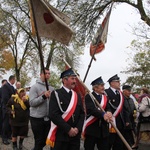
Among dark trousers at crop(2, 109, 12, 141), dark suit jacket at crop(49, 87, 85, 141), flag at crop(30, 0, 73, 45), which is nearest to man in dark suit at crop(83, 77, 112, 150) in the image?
dark suit jacket at crop(49, 87, 85, 141)

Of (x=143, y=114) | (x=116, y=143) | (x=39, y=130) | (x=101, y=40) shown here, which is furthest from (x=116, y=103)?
(x=101, y=40)

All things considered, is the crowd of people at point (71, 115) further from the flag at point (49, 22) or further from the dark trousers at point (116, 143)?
the flag at point (49, 22)

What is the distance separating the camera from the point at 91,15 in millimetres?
15930

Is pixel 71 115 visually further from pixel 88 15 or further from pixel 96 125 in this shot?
pixel 88 15

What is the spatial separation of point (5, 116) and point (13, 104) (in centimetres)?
101

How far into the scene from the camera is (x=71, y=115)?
4.67m

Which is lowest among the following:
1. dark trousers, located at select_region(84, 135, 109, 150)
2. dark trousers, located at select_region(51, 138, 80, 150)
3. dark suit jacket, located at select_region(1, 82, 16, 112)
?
dark trousers, located at select_region(84, 135, 109, 150)

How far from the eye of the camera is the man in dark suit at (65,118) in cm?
458

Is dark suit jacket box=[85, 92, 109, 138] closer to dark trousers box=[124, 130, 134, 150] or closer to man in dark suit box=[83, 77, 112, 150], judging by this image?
man in dark suit box=[83, 77, 112, 150]

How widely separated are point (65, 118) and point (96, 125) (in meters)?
1.17

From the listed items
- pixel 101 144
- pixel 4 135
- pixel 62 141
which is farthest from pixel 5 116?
pixel 62 141

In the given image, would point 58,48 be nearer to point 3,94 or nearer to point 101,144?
point 3,94

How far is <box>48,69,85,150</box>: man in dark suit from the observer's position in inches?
180

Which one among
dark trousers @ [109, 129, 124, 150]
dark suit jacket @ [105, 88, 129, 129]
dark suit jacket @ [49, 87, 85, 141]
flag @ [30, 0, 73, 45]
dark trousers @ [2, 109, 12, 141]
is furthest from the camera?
dark trousers @ [2, 109, 12, 141]
